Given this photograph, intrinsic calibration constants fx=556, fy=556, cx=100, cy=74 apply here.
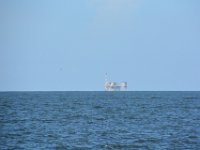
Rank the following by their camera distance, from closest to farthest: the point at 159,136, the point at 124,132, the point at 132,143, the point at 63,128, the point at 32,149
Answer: the point at 32,149 → the point at 132,143 → the point at 159,136 → the point at 124,132 → the point at 63,128

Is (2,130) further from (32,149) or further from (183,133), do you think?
(183,133)

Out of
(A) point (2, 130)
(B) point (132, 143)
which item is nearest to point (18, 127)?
(A) point (2, 130)

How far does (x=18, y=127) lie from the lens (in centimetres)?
4741

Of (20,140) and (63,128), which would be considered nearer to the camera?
(20,140)

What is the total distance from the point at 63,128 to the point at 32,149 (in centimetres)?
1258

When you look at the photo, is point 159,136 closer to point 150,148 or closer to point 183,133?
point 183,133

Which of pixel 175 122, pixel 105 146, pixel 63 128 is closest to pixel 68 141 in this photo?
pixel 105 146

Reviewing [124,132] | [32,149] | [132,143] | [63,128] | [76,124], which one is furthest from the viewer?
[76,124]

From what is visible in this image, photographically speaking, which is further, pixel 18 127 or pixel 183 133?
pixel 18 127

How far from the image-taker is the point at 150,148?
34156 mm

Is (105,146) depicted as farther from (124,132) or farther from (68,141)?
(124,132)

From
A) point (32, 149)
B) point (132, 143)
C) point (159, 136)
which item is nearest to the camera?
point (32, 149)

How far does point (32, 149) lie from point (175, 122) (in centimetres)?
2110

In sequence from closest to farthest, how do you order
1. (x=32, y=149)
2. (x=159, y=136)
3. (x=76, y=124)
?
(x=32, y=149), (x=159, y=136), (x=76, y=124)
